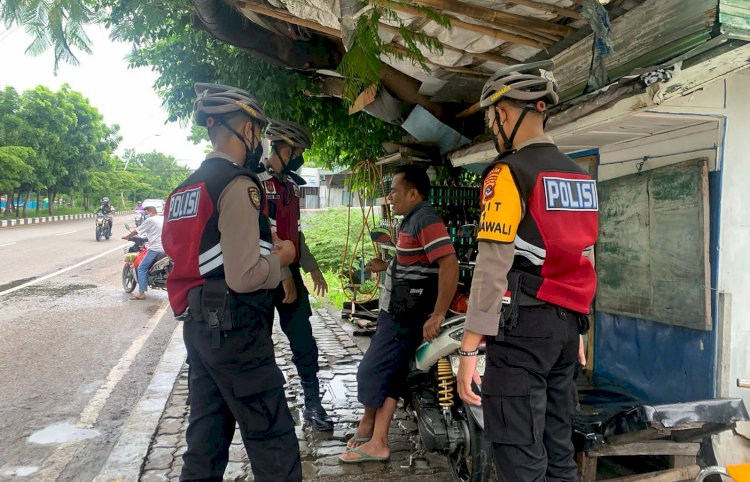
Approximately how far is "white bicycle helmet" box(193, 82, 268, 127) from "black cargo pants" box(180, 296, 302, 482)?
94cm

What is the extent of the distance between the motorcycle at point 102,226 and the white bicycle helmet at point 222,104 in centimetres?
2107

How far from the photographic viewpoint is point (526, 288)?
202cm

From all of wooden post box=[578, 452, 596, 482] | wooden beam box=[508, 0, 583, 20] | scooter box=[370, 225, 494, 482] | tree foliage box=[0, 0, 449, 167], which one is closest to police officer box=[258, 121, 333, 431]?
scooter box=[370, 225, 494, 482]

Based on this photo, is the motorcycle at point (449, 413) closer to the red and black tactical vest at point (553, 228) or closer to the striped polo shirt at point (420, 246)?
the striped polo shirt at point (420, 246)

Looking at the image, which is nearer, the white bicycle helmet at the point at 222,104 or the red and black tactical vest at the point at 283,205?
the white bicycle helmet at the point at 222,104

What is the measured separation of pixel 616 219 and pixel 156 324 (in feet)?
21.4

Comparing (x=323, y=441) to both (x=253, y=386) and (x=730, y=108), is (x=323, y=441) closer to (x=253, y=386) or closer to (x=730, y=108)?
(x=253, y=386)

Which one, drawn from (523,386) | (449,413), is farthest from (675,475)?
(523,386)

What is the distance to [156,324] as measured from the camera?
7613 millimetres

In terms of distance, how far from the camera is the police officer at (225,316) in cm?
221

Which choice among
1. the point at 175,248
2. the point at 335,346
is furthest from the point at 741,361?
the point at 335,346

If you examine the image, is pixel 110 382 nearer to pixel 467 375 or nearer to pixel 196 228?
pixel 196 228

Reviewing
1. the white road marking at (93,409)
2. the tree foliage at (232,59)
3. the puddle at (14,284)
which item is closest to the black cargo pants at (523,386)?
the tree foliage at (232,59)

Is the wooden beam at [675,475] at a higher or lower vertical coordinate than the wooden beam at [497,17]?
lower
